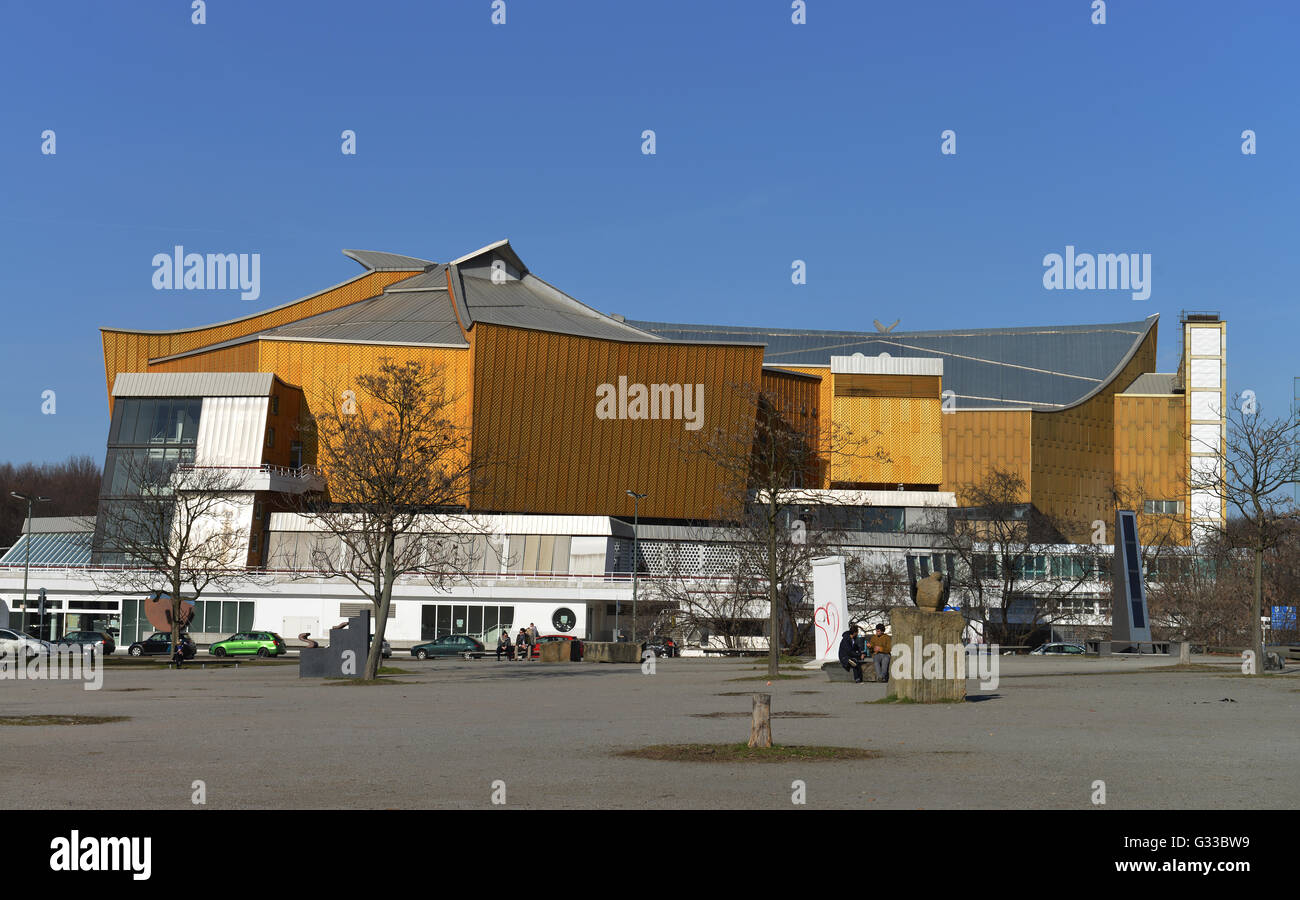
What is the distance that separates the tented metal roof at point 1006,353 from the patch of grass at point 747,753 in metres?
124

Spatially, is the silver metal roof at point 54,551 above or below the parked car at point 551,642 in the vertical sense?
Result: above

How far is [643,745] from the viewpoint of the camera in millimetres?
17562

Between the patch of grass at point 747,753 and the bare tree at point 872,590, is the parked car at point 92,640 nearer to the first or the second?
the bare tree at point 872,590

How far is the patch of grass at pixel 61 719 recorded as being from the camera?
21984mm

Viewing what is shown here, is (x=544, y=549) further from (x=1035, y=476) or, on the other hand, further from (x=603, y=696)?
(x=603, y=696)

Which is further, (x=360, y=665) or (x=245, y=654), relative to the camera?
(x=245, y=654)

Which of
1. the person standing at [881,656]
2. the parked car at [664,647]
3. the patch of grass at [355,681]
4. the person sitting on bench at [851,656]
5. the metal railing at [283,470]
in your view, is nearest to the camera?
the person standing at [881,656]

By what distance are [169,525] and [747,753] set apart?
54.8 metres

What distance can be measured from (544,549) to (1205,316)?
73.4 meters

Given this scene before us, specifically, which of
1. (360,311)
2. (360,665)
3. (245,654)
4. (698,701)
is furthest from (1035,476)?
(698,701)

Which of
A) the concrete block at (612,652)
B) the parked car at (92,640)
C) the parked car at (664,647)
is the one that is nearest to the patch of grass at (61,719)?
the concrete block at (612,652)

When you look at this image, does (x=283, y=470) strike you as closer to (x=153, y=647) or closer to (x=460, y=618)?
(x=460, y=618)

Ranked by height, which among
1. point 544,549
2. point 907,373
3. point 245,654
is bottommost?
point 245,654
